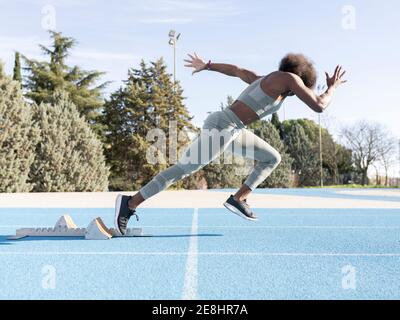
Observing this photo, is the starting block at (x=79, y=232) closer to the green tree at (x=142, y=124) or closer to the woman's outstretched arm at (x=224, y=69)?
the woman's outstretched arm at (x=224, y=69)

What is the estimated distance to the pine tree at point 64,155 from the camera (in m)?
24.5

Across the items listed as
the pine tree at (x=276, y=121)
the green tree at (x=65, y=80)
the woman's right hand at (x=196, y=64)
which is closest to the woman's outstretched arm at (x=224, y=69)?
the woman's right hand at (x=196, y=64)

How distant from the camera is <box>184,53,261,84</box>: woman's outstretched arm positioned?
520 centimetres

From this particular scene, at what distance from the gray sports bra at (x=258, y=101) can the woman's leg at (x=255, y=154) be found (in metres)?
0.41

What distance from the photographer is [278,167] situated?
42812 millimetres

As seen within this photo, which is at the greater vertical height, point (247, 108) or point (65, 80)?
point (65, 80)

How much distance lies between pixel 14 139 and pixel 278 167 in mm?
25652

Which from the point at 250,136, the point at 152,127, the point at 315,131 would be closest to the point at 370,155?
the point at 315,131

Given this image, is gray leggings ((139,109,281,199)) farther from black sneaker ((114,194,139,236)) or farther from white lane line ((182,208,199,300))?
white lane line ((182,208,199,300))

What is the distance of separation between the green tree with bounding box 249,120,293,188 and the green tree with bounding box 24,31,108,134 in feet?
47.9

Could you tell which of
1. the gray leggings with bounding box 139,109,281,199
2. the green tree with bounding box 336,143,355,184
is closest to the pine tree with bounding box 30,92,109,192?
the gray leggings with bounding box 139,109,281,199

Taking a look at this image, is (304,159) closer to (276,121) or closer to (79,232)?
(276,121)

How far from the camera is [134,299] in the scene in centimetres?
286

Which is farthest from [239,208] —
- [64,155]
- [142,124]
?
[142,124]
